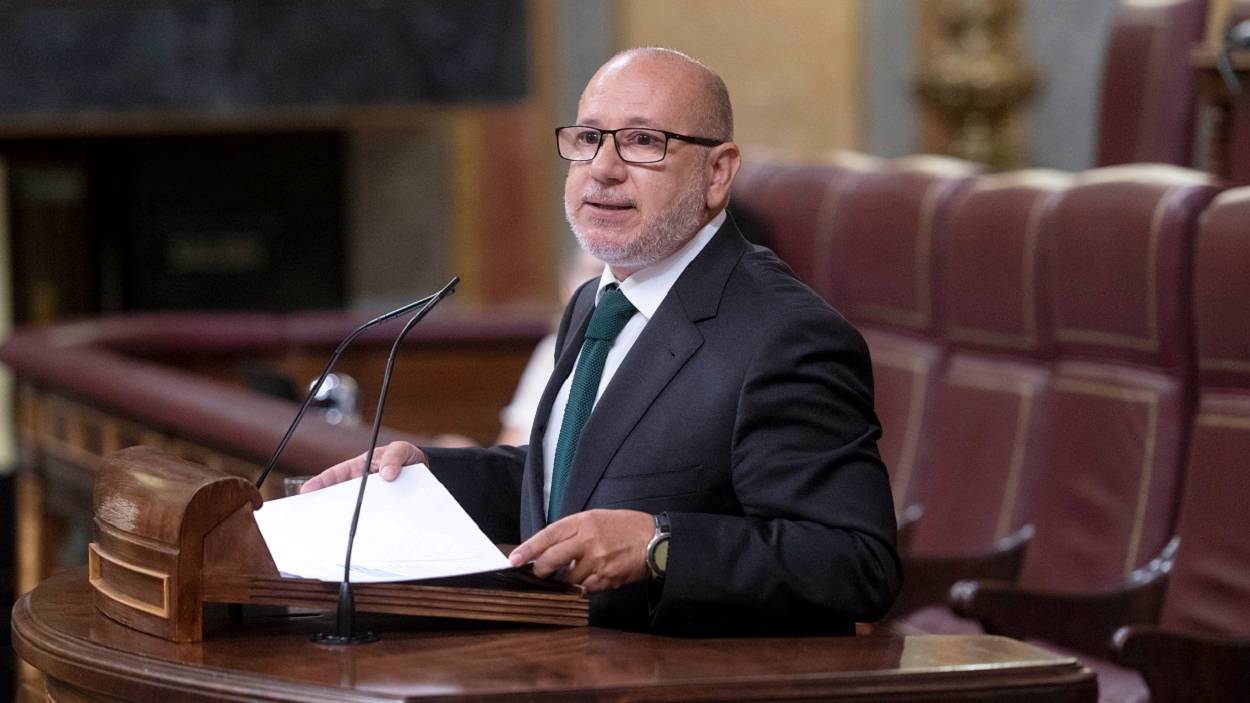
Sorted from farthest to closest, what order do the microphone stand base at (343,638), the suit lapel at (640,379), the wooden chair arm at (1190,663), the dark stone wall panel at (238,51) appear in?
the dark stone wall panel at (238,51), the wooden chair arm at (1190,663), the suit lapel at (640,379), the microphone stand base at (343,638)

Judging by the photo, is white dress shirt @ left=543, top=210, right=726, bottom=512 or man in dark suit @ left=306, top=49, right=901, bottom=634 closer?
man in dark suit @ left=306, top=49, right=901, bottom=634

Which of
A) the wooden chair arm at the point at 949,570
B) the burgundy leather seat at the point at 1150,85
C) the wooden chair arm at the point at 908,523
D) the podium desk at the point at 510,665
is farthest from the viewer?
the burgundy leather seat at the point at 1150,85

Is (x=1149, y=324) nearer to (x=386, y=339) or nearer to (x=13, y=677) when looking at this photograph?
(x=13, y=677)

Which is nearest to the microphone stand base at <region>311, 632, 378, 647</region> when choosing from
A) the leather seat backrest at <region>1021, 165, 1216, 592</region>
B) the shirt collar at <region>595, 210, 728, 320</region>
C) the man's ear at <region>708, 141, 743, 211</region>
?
the shirt collar at <region>595, 210, 728, 320</region>

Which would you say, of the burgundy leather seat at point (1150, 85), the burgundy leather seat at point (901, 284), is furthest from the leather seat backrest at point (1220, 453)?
the burgundy leather seat at point (1150, 85)

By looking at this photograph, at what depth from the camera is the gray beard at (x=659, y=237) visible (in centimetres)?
169

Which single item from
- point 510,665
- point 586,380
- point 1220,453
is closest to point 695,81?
point 586,380

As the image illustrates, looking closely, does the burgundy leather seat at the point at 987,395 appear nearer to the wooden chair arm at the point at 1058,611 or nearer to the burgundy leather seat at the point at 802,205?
the wooden chair arm at the point at 1058,611

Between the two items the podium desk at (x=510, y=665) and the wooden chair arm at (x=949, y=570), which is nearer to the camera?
the podium desk at (x=510, y=665)

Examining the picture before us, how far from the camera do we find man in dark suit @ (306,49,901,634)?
152 cm

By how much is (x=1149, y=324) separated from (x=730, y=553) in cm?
174

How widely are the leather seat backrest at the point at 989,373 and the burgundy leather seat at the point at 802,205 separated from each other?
0.53 meters

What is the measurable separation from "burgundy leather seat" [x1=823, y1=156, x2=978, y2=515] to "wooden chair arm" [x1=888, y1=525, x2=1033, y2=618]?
0.50m

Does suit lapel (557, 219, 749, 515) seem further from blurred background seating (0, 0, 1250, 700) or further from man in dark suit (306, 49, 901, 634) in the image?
blurred background seating (0, 0, 1250, 700)
